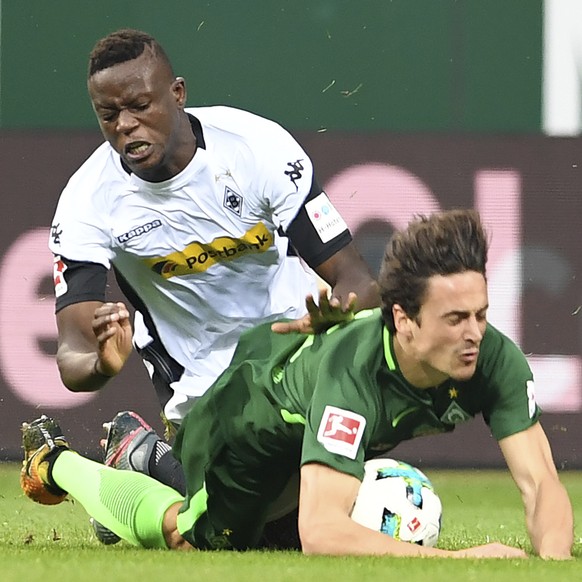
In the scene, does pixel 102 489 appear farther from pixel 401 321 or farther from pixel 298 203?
pixel 401 321

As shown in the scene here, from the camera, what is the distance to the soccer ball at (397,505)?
468 cm

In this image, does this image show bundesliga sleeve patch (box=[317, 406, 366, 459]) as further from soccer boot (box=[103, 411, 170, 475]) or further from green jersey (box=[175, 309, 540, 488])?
soccer boot (box=[103, 411, 170, 475])

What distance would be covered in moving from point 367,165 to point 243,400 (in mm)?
3726

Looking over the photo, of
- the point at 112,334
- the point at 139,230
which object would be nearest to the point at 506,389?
the point at 112,334

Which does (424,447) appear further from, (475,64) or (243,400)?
(243,400)

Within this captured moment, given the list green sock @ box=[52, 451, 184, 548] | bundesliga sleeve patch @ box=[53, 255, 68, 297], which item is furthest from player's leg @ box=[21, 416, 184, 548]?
bundesliga sleeve patch @ box=[53, 255, 68, 297]

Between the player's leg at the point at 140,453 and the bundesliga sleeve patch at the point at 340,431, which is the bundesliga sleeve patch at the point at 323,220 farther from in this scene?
the bundesliga sleeve patch at the point at 340,431

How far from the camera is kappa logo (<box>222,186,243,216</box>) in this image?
5.79m

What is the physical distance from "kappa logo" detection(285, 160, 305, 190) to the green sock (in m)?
1.10

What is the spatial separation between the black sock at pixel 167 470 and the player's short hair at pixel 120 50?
1.37 m

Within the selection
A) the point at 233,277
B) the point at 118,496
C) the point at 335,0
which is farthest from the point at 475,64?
the point at 118,496

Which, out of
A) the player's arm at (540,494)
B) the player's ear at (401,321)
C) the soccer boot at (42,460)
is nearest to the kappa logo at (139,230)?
the soccer boot at (42,460)

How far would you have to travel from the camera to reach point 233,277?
19.5 ft

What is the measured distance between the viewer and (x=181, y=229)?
Result: 5848 mm
